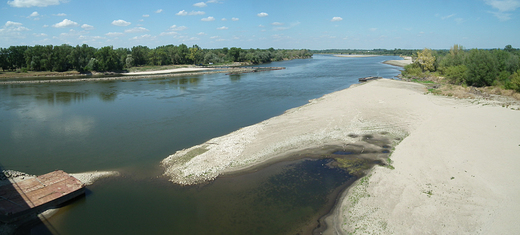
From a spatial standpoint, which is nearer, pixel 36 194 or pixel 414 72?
pixel 36 194

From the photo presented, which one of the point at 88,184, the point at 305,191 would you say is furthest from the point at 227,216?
the point at 88,184

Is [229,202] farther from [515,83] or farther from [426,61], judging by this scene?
[426,61]

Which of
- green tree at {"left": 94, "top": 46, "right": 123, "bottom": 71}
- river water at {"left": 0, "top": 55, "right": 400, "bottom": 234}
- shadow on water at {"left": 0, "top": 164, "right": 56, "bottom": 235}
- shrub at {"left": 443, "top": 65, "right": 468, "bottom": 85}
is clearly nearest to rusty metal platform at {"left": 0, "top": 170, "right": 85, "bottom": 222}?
shadow on water at {"left": 0, "top": 164, "right": 56, "bottom": 235}

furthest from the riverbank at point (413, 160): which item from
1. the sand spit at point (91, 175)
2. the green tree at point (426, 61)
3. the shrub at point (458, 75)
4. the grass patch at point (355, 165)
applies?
the green tree at point (426, 61)

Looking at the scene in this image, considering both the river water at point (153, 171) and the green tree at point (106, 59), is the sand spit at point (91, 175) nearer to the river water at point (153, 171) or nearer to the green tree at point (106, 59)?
the river water at point (153, 171)

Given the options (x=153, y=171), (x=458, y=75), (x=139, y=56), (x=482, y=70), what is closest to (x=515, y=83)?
(x=482, y=70)

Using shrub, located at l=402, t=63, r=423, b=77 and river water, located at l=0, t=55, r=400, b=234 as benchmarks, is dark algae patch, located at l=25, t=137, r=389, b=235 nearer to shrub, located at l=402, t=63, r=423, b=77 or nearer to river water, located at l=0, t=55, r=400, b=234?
river water, located at l=0, t=55, r=400, b=234
